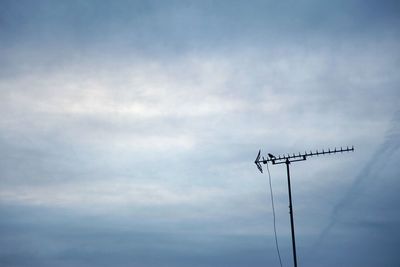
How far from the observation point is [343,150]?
26.8 meters

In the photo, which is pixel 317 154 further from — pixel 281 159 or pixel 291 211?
pixel 291 211

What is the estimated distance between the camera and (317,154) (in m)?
27.6

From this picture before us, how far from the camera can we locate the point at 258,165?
30250 millimetres

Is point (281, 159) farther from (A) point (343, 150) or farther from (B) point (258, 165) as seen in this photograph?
(A) point (343, 150)

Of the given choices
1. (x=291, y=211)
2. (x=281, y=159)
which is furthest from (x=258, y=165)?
(x=291, y=211)

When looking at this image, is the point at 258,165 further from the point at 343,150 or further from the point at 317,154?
the point at 343,150

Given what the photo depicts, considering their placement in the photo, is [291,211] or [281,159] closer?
[291,211]

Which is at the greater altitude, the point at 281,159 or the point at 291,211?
the point at 281,159

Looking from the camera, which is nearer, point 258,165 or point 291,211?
point 291,211

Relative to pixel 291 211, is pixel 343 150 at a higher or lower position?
→ higher

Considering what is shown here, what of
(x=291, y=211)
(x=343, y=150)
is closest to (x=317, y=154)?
(x=343, y=150)

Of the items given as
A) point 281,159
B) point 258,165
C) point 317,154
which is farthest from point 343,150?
point 258,165

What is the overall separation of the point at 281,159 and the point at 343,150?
486 cm

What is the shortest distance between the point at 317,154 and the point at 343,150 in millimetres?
1909
